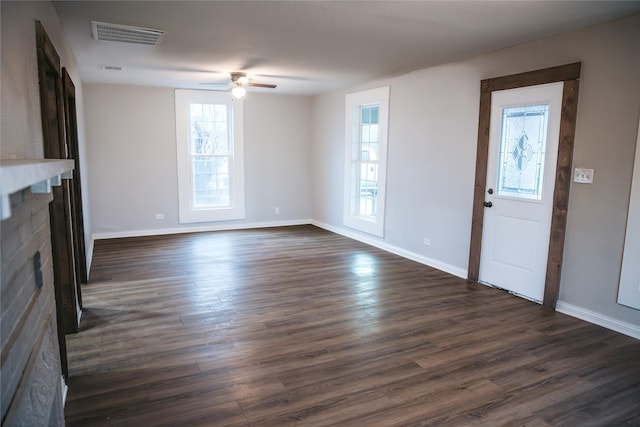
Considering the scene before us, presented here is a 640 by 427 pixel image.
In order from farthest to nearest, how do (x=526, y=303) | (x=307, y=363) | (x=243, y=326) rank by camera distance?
(x=526, y=303)
(x=243, y=326)
(x=307, y=363)

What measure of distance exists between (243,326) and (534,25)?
3360 millimetres

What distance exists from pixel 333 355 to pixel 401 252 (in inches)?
119

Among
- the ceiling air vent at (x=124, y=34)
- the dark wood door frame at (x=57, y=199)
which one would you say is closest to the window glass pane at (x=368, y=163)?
the ceiling air vent at (x=124, y=34)

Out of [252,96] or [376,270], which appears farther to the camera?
[252,96]

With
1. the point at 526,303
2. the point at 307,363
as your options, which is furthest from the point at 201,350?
the point at 526,303

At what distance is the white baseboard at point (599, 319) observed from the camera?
3.29 metres

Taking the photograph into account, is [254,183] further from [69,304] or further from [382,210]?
[69,304]

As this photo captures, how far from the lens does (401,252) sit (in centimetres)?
576

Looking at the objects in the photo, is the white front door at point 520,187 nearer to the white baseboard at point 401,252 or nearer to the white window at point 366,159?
the white baseboard at point 401,252

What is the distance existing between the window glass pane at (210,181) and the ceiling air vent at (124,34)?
3.43 metres

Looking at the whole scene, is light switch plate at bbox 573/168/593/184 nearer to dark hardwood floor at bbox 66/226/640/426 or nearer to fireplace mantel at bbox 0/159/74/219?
dark hardwood floor at bbox 66/226/640/426

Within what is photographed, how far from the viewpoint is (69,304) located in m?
3.17

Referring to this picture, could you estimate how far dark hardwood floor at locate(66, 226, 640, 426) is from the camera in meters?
2.33

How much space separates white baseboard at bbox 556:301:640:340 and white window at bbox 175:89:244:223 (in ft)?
17.6
